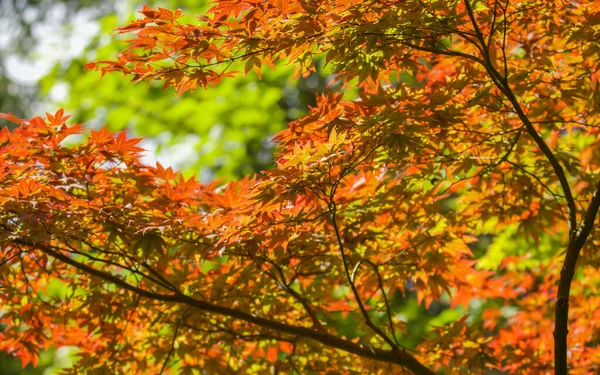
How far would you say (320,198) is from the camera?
1850 mm

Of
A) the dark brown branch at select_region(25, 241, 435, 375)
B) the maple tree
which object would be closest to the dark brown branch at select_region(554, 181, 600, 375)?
the maple tree

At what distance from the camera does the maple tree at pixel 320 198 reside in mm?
1872

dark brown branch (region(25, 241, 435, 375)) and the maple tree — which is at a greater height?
the maple tree

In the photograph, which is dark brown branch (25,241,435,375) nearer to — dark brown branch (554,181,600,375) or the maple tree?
the maple tree

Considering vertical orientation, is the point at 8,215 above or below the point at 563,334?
above

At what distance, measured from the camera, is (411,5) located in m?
1.82

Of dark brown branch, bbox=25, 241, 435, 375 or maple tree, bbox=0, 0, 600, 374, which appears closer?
maple tree, bbox=0, 0, 600, 374

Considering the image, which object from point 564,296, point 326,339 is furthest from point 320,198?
point 564,296

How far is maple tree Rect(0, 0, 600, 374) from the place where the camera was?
6.14ft

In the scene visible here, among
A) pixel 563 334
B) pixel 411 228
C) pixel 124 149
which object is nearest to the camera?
pixel 563 334

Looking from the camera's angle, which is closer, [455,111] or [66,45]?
[455,111]

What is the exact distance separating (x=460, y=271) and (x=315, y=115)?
3.24 feet

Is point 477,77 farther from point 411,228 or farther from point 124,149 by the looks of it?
point 124,149

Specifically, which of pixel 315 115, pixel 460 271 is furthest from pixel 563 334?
pixel 315 115
